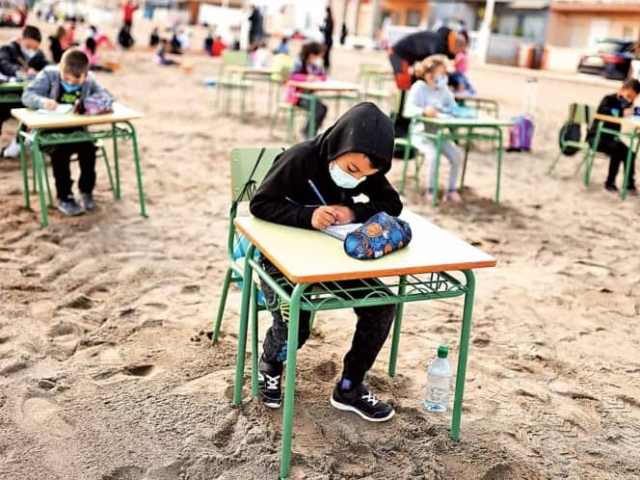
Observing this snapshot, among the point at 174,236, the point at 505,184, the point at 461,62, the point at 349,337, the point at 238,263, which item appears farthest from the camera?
the point at 461,62

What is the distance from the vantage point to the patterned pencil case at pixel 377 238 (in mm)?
2312

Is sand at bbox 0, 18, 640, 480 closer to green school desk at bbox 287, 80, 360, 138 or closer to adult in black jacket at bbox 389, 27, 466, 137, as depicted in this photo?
adult in black jacket at bbox 389, 27, 466, 137

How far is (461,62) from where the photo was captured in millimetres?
10562

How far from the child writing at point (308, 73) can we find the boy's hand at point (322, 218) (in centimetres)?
610

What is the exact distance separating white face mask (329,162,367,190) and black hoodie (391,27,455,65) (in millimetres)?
5121

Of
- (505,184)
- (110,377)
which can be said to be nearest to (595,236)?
(505,184)

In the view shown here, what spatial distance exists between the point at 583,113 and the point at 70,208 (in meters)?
5.17

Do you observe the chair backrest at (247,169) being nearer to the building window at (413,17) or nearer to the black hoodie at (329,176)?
the black hoodie at (329,176)

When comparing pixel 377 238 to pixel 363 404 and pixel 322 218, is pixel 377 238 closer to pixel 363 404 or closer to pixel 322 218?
pixel 322 218

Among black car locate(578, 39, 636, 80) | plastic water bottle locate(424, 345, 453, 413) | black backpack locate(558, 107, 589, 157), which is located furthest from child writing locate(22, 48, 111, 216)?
black car locate(578, 39, 636, 80)

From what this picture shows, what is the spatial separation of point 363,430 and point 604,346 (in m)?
1.67

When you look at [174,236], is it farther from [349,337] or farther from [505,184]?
[505,184]

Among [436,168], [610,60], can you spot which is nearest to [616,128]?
[436,168]

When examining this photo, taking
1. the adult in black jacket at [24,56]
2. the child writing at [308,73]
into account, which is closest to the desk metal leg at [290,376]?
the adult in black jacket at [24,56]
